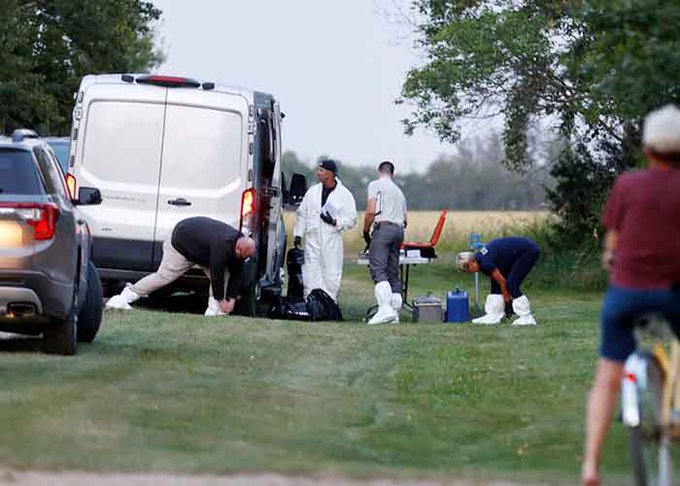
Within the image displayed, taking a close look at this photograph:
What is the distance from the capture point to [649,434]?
27.3 feet

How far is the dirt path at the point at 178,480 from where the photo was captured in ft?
30.2

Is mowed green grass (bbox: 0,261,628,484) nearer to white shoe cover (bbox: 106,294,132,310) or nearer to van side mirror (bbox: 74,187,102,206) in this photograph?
van side mirror (bbox: 74,187,102,206)

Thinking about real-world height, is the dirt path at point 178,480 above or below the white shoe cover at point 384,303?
below

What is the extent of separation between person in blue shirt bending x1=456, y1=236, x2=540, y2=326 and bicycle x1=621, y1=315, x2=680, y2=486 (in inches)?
511

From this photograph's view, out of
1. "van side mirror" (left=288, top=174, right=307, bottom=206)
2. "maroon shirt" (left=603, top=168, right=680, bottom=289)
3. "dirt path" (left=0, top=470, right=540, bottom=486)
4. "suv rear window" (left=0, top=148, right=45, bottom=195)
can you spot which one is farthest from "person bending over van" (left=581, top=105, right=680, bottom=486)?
"van side mirror" (left=288, top=174, right=307, bottom=206)

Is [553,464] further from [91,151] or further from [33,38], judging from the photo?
[33,38]

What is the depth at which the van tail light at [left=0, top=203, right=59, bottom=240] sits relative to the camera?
555 inches

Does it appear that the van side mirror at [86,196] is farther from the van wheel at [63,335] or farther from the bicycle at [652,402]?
the bicycle at [652,402]

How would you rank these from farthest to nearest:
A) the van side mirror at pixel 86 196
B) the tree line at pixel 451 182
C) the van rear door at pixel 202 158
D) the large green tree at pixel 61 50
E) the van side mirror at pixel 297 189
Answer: the tree line at pixel 451 182 → the large green tree at pixel 61 50 → the van side mirror at pixel 297 189 → the van rear door at pixel 202 158 → the van side mirror at pixel 86 196

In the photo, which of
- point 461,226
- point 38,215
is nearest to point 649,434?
point 38,215

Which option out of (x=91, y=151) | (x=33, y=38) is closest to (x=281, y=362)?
(x=91, y=151)

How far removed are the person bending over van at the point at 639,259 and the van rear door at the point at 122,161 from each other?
521 inches

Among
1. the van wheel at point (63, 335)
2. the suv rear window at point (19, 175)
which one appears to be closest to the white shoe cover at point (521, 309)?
the van wheel at point (63, 335)

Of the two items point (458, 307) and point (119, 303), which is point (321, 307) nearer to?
point (458, 307)
